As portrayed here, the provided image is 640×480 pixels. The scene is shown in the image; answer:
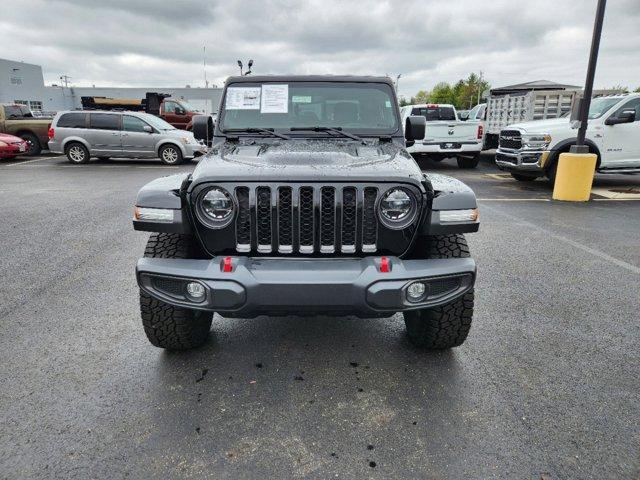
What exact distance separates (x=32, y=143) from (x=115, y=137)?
4.86 meters

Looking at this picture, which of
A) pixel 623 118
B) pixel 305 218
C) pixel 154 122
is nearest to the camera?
pixel 305 218

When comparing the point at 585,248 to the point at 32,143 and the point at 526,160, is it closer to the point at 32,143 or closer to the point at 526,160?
the point at 526,160

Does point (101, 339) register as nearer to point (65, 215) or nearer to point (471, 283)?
point (471, 283)

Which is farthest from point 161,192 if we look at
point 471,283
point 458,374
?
point 458,374

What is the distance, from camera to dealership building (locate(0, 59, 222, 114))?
1770 inches

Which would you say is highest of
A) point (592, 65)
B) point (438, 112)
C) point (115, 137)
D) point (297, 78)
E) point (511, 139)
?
point (592, 65)

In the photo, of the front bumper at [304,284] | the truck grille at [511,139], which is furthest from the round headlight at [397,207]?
the truck grille at [511,139]

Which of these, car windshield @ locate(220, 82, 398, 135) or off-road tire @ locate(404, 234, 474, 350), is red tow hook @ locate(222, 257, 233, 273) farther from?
car windshield @ locate(220, 82, 398, 135)

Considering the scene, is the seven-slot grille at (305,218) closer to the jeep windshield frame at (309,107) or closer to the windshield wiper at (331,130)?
the windshield wiper at (331,130)

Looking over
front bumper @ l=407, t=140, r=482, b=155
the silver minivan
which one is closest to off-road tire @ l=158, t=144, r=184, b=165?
the silver minivan

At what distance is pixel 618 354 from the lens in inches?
122

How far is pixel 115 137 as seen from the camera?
1427cm

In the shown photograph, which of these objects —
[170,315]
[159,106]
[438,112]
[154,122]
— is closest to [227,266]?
[170,315]

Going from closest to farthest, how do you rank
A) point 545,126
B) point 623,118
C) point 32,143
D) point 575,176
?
point 575,176 < point 623,118 < point 545,126 < point 32,143
